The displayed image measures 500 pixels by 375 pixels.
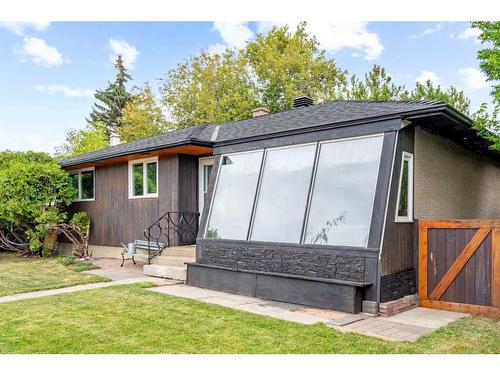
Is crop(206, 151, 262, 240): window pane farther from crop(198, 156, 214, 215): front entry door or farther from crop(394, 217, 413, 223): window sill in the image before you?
crop(394, 217, 413, 223): window sill

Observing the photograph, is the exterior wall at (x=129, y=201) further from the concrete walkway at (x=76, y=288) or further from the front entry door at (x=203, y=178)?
the concrete walkway at (x=76, y=288)

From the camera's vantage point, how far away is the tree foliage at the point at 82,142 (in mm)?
27688

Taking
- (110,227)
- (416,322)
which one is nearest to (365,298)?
(416,322)

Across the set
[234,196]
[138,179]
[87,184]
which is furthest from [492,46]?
[87,184]

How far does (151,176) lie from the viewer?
35.6ft

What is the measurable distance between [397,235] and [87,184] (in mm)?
10388

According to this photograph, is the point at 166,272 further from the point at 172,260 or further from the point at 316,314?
the point at 316,314

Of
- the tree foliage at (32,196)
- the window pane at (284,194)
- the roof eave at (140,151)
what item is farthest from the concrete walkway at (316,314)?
the tree foliage at (32,196)

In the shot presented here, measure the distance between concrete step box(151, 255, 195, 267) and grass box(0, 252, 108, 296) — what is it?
4.28 ft

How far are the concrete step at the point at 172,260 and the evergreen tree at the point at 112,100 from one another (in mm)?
32323

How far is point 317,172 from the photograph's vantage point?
21.2ft

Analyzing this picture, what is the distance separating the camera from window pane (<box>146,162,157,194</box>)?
10.7m

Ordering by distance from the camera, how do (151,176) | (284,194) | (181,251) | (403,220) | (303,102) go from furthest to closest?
1. (303,102)
2. (151,176)
3. (181,251)
4. (284,194)
5. (403,220)
